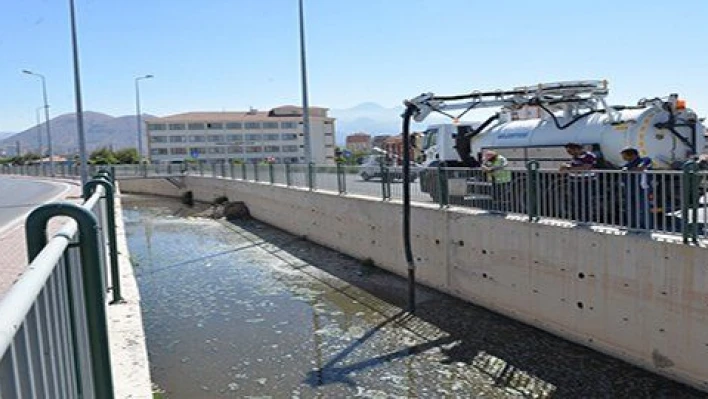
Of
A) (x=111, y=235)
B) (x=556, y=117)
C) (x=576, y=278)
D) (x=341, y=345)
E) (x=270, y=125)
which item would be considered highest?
(x=270, y=125)

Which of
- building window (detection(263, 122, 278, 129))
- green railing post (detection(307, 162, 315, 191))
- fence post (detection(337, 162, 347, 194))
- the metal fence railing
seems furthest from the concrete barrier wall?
building window (detection(263, 122, 278, 129))

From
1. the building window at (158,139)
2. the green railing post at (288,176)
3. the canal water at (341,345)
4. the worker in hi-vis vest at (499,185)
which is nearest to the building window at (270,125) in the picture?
the building window at (158,139)

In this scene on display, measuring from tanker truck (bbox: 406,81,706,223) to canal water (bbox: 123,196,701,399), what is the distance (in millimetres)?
2386

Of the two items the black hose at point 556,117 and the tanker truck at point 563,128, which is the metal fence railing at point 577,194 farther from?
the black hose at point 556,117

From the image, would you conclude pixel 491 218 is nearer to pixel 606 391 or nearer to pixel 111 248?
pixel 606 391

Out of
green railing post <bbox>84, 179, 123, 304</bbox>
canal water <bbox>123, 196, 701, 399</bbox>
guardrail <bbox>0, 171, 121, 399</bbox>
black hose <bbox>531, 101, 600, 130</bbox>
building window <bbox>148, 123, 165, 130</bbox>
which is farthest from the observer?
building window <bbox>148, 123, 165, 130</bbox>

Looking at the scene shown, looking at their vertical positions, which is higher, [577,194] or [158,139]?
[158,139]

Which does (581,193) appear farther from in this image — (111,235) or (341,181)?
(341,181)

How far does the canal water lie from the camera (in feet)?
25.3

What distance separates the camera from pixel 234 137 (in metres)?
119

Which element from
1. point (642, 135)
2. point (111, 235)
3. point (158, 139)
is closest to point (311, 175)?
point (642, 135)

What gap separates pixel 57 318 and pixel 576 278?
7.89 metres

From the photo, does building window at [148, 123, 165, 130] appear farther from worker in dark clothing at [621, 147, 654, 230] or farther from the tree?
worker in dark clothing at [621, 147, 654, 230]

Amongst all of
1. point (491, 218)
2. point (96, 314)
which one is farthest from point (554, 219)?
point (96, 314)
